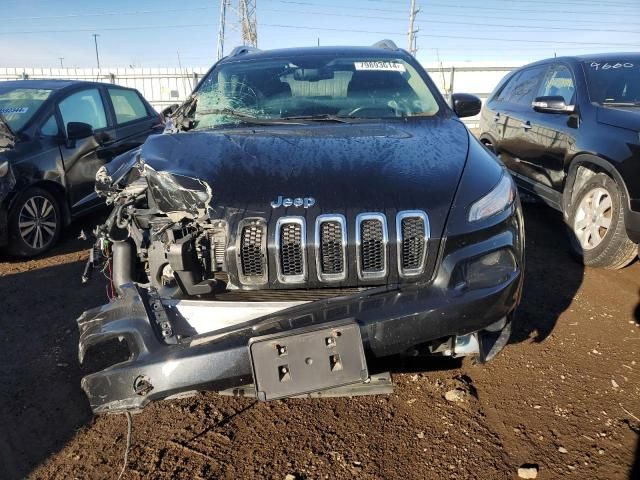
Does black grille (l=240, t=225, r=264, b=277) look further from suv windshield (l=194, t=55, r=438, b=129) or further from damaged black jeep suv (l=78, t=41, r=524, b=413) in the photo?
suv windshield (l=194, t=55, r=438, b=129)

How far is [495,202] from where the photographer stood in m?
2.23

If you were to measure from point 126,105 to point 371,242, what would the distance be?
545 cm

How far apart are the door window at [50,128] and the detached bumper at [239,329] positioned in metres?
3.72

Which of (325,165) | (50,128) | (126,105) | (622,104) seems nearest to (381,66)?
(325,165)

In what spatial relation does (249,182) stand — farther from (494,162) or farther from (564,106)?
(564,106)

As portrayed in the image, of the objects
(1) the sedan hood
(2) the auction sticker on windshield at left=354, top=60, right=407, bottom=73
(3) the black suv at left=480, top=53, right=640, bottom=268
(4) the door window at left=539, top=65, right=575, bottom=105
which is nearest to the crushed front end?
(2) the auction sticker on windshield at left=354, top=60, right=407, bottom=73

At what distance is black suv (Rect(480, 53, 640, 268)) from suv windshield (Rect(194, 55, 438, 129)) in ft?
5.66

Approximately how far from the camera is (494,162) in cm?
255

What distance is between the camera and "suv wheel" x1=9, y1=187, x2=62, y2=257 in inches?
179

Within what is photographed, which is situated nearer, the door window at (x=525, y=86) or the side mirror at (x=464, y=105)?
the side mirror at (x=464, y=105)

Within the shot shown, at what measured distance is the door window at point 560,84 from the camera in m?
4.86

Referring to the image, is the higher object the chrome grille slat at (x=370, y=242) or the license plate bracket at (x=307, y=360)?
the chrome grille slat at (x=370, y=242)

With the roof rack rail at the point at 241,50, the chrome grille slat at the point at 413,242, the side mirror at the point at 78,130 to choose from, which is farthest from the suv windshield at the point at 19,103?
the chrome grille slat at the point at 413,242

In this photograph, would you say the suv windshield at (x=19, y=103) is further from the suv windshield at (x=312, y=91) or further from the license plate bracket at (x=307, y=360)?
the license plate bracket at (x=307, y=360)
